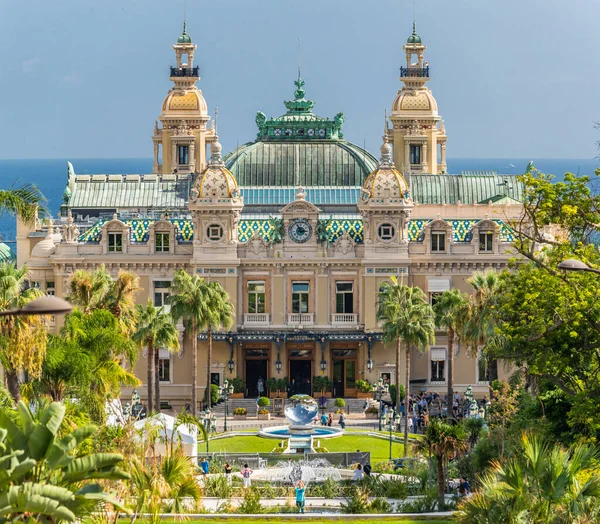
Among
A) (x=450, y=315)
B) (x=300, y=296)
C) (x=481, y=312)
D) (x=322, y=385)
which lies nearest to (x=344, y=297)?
(x=300, y=296)

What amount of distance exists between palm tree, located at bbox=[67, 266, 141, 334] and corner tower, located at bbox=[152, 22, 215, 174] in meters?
55.0

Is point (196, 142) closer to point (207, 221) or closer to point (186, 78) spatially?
point (186, 78)

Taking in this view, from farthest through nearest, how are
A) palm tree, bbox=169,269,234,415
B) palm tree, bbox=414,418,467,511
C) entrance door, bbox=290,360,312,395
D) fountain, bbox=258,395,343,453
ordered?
entrance door, bbox=290,360,312,395 → palm tree, bbox=169,269,234,415 → fountain, bbox=258,395,343,453 → palm tree, bbox=414,418,467,511

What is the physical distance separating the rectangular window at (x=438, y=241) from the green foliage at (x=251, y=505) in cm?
4432

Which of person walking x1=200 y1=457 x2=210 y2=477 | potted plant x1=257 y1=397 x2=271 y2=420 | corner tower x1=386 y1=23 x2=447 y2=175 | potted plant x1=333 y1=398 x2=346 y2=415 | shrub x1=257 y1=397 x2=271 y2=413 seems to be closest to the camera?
person walking x1=200 y1=457 x2=210 y2=477

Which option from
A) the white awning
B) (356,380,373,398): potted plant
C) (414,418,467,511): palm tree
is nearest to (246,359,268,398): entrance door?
(356,380,373,398): potted plant

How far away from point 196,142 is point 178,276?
4286 cm

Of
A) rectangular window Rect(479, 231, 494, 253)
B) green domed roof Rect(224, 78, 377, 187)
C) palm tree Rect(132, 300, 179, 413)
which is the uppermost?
green domed roof Rect(224, 78, 377, 187)

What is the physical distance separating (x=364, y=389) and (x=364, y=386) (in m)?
0.27

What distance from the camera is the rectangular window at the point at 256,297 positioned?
11031 centimetres

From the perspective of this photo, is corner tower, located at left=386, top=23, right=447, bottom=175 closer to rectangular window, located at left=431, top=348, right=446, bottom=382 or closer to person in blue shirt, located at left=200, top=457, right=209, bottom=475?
rectangular window, located at left=431, top=348, right=446, bottom=382

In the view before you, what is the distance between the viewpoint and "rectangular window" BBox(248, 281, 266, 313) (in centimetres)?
11031

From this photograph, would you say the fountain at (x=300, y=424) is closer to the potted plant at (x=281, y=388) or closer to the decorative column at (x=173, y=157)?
the potted plant at (x=281, y=388)

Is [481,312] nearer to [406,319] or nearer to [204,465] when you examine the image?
[406,319]
